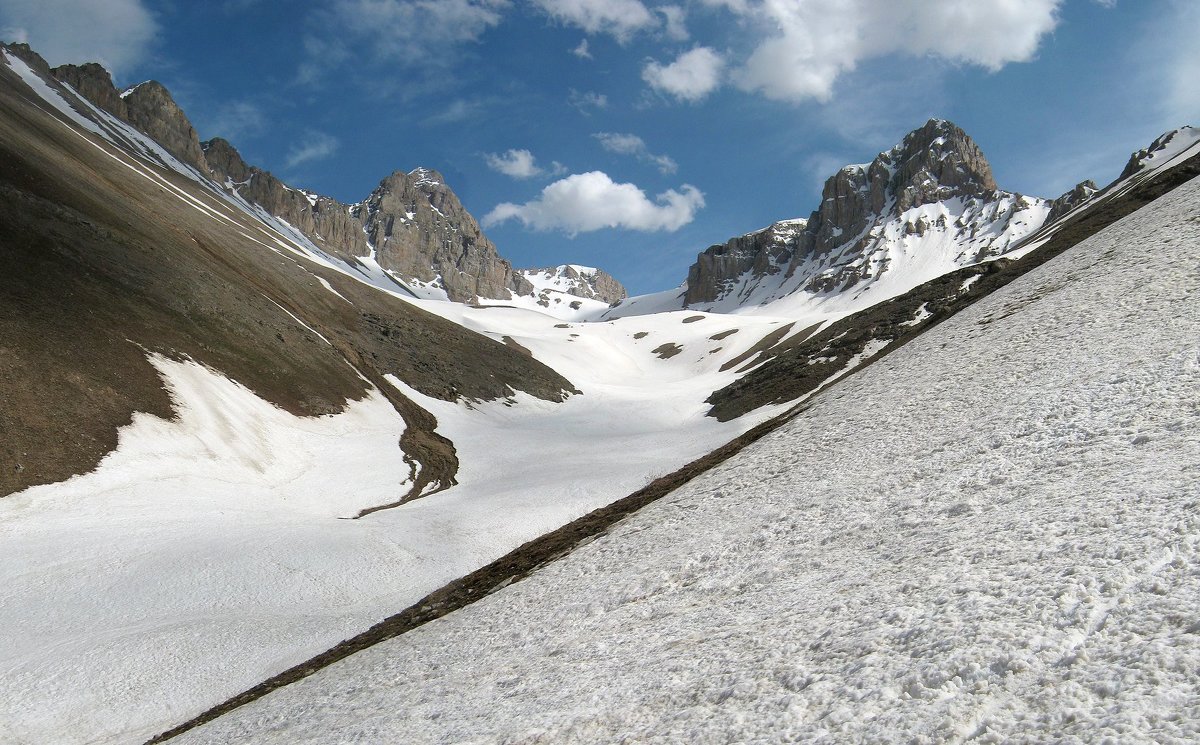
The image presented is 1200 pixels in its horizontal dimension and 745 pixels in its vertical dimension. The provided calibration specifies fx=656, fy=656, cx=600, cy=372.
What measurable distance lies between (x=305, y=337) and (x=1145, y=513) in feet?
187

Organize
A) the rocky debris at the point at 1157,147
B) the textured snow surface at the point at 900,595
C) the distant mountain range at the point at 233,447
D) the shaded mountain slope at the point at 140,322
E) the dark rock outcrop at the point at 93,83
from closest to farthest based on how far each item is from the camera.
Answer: the textured snow surface at the point at 900,595, the distant mountain range at the point at 233,447, the shaded mountain slope at the point at 140,322, the rocky debris at the point at 1157,147, the dark rock outcrop at the point at 93,83

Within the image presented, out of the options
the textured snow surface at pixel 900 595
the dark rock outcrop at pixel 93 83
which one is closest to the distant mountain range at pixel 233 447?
the textured snow surface at pixel 900 595

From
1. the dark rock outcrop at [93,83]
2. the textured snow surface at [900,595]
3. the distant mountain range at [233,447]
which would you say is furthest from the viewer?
the dark rock outcrop at [93,83]

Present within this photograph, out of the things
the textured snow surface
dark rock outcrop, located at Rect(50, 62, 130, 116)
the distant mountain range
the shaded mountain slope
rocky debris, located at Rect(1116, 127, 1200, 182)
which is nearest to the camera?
the textured snow surface

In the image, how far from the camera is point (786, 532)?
13.7m

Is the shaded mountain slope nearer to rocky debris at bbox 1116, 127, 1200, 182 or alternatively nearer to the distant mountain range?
the distant mountain range

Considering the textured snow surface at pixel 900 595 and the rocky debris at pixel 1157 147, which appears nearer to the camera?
the textured snow surface at pixel 900 595

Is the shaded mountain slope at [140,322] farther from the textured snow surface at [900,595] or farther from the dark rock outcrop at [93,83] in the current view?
the dark rock outcrop at [93,83]

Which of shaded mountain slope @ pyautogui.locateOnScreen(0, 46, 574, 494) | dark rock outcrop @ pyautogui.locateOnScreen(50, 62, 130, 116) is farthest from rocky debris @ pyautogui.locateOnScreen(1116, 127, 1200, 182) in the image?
dark rock outcrop @ pyautogui.locateOnScreen(50, 62, 130, 116)

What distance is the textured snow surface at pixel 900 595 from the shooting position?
6656mm

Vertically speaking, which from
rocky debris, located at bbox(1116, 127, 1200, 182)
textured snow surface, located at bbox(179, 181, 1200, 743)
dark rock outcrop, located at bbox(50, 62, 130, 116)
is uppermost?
dark rock outcrop, located at bbox(50, 62, 130, 116)

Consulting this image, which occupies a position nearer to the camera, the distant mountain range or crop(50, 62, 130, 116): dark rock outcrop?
the distant mountain range

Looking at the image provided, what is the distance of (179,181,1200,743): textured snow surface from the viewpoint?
21.8ft

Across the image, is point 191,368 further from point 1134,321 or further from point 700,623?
point 1134,321
